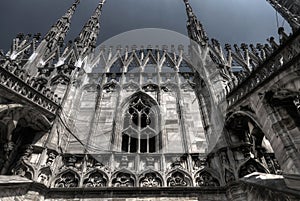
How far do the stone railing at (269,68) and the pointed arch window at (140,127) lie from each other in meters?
2.90

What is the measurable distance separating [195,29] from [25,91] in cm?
1012

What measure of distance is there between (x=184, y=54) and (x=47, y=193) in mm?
9762

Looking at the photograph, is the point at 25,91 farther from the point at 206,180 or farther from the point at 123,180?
the point at 206,180

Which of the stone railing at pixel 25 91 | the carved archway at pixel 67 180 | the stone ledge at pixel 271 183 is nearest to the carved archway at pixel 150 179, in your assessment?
the carved archway at pixel 67 180

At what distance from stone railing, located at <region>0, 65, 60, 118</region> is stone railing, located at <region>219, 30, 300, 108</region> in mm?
5578

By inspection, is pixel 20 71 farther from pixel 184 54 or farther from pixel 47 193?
pixel 184 54

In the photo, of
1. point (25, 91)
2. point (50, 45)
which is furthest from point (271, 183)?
point (50, 45)

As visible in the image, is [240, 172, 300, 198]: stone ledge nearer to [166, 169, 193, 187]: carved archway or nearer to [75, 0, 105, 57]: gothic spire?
[166, 169, 193, 187]: carved archway

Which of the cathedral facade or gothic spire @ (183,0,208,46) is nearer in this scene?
the cathedral facade

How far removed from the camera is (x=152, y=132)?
26.7 ft

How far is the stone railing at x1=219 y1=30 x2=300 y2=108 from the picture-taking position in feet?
15.7

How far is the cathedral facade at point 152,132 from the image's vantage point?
16.3ft

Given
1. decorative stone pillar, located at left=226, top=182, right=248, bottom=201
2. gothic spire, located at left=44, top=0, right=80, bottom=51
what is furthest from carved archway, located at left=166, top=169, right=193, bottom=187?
gothic spire, located at left=44, top=0, right=80, bottom=51

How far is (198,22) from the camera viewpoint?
45.9 feet
